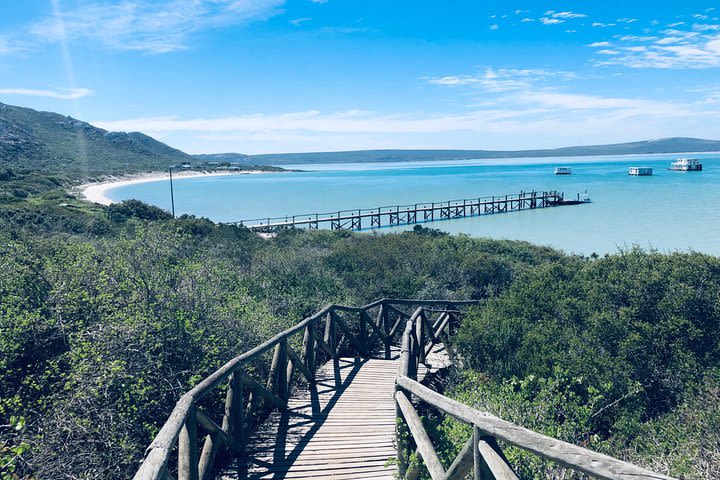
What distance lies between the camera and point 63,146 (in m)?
128

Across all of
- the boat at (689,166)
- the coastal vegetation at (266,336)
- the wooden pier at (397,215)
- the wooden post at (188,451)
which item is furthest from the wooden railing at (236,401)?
the boat at (689,166)

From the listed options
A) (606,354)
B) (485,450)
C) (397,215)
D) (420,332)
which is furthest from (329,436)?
(397,215)

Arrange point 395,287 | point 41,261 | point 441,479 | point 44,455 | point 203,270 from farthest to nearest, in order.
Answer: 1. point 395,287
2. point 203,270
3. point 41,261
4. point 44,455
5. point 441,479

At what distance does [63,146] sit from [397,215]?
116m

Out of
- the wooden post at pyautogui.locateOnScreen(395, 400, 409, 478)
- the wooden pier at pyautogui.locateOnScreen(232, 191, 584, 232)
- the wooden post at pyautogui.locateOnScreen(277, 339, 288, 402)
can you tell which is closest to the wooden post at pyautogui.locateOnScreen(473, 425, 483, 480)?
the wooden post at pyautogui.locateOnScreen(395, 400, 409, 478)

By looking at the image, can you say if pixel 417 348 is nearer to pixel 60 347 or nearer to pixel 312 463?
pixel 312 463

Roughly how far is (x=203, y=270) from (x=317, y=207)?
5249 cm

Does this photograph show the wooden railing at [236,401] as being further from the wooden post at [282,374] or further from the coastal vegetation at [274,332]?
the coastal vegetation at [274,332]

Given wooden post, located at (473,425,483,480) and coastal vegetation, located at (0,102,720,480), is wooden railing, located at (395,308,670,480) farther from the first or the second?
coastal vegetation, located at (0,102,720,480)

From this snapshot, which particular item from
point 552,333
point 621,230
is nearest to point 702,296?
point 552,333

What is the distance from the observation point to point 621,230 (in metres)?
38.4

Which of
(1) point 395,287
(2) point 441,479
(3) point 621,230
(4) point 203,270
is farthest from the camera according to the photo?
(3) point 621,230

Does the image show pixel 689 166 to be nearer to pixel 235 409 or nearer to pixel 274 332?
pixel 274 332

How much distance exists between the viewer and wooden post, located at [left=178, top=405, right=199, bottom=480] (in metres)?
3.63
